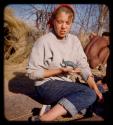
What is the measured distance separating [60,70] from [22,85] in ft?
1.17

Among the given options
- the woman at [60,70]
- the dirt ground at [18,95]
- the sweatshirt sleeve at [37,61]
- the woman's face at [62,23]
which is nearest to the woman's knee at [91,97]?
the woman at [60,70]

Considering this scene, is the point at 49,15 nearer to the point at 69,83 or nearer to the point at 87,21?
the point at 87,21

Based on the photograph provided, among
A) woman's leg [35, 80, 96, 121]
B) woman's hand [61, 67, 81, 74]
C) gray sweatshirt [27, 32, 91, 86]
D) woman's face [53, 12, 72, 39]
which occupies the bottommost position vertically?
woman's leg [35, 80, 96, 121]

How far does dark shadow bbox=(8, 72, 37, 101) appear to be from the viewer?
330 cm

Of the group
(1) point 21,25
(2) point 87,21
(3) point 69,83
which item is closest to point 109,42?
(2) point 87,21

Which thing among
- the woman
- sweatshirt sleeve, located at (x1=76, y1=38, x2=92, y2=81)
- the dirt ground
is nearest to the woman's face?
the woman

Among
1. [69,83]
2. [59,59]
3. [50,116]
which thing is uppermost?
→ [59,59]

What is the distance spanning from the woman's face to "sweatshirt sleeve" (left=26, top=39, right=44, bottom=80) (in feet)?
0.59

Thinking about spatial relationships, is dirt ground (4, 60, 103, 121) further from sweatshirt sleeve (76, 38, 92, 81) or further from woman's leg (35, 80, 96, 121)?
sweatshirt sleeve (76, 38, 92, 81)

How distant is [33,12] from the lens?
3229mm

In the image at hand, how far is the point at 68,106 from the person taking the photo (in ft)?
10.6

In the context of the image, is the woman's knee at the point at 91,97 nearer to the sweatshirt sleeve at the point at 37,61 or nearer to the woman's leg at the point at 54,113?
the woman's leg at the point at 54,113

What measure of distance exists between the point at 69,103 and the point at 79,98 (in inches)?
3.7

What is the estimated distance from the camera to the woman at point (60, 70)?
323cm
